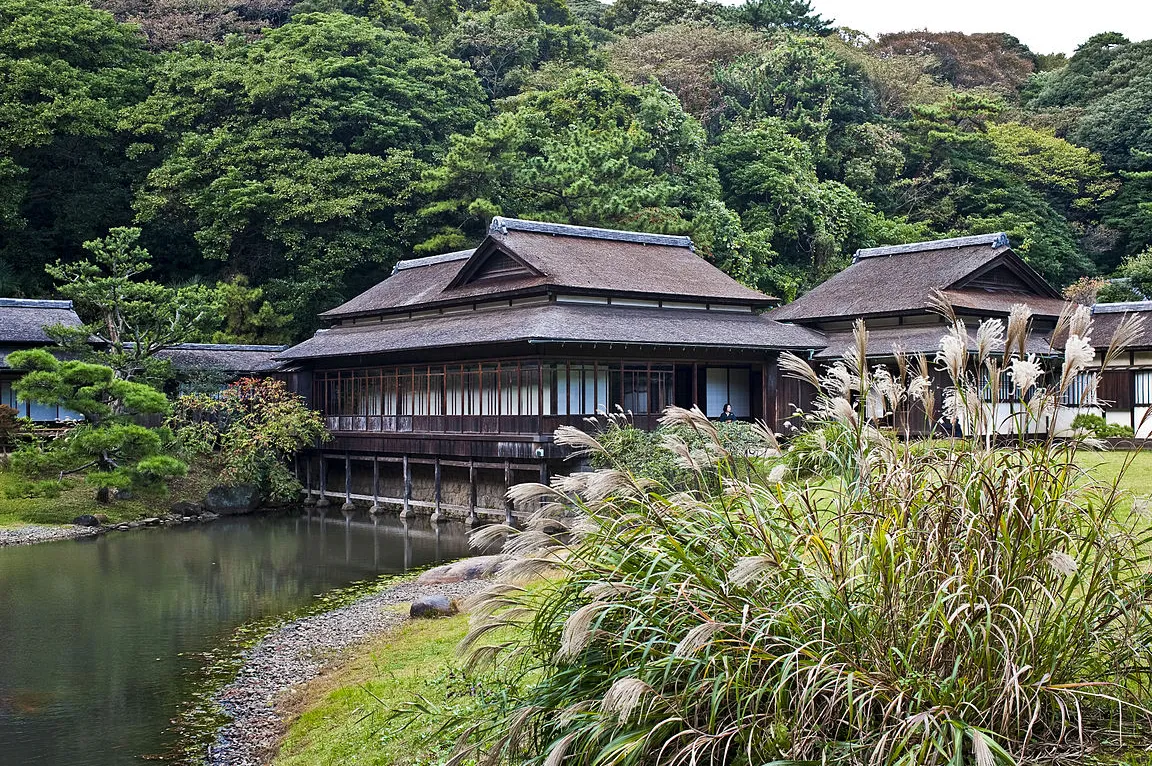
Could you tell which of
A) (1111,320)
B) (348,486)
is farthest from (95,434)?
(1111,320)

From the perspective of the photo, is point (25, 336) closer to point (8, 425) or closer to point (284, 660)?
point (8, 425)

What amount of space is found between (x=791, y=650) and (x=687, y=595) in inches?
22.4

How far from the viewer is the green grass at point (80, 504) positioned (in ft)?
86.9

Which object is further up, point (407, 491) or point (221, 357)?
point (221, 357)

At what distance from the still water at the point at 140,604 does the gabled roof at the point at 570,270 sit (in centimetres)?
648

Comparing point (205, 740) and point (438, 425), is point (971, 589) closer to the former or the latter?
point (205, 740)

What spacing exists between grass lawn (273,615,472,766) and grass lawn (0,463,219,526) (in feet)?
50.6

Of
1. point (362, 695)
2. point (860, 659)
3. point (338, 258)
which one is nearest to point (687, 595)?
point (860, 659)

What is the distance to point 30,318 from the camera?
109 feet

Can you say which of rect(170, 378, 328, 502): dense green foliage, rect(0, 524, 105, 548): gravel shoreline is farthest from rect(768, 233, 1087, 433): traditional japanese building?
rect(0, 524, 105, 548): gravel shoreline

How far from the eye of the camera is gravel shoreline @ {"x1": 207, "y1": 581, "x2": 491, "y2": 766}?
11.2 meters

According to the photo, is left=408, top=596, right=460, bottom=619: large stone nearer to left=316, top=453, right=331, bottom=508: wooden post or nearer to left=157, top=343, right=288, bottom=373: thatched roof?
left=316, top=453, right=331, bottom=508: wooden post

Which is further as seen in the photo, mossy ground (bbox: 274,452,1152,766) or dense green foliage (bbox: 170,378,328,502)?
dense green foliage (bbox: 170,378,328,502)

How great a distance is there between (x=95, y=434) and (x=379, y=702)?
18684 millimetres
